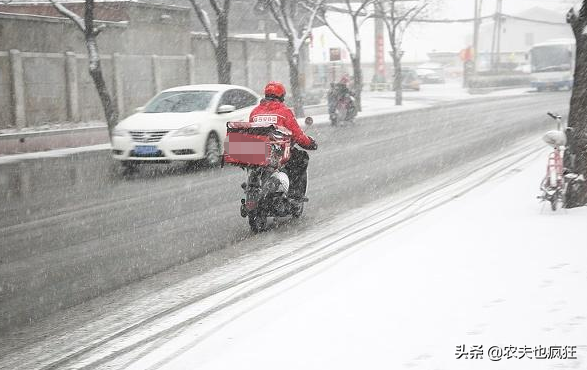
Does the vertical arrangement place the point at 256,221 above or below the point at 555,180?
below

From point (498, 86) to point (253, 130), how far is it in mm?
51795

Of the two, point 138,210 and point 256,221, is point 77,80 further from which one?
point 256,221

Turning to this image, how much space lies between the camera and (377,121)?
28109 mm

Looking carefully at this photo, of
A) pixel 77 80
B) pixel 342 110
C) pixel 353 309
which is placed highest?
pixel 77 80

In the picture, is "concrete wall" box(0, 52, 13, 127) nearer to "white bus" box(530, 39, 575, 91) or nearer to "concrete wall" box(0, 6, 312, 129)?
"concrete wall" box(0, 6, 312, 129)

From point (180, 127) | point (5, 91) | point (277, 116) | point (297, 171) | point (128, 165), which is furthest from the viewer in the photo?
point (5, 91)

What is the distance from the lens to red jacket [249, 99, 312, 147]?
8492 millimetres

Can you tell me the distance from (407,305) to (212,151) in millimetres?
10055

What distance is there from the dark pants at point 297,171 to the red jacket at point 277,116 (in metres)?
0.31

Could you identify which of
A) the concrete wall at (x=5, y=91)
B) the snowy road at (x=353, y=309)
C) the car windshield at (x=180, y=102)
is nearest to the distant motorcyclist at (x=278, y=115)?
the snowy road at (x=353, y=309)

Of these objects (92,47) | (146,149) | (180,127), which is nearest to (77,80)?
(92,47)

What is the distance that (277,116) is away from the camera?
8.49 meters

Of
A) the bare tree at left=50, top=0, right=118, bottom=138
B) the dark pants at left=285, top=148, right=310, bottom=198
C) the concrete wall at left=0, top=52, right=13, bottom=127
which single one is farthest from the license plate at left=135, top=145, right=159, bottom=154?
the concrete wall at left=0, top=52, right=13, bottom=127

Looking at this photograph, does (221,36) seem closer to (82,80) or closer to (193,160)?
(82,80)
